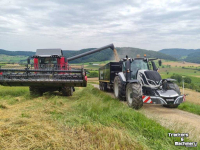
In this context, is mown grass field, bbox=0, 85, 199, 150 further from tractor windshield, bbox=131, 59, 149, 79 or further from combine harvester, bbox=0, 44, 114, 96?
tractor windshield, bbox=131, 59, 149, 79

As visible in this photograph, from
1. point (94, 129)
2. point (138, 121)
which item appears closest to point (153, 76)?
point (138, 121)

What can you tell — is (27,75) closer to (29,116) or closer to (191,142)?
(29,116)

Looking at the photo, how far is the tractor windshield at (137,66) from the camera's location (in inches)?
372

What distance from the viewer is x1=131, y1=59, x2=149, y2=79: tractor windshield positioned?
9.45m

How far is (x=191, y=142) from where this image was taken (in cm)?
400

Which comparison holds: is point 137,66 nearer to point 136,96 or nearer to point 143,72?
point 143,72

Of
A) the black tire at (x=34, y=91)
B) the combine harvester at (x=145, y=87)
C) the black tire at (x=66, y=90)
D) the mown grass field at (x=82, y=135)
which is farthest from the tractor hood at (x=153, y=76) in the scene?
the black tire at (x=34, y=91)

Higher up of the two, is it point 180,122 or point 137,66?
point 137,66

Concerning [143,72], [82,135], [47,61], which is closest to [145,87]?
[143,72]

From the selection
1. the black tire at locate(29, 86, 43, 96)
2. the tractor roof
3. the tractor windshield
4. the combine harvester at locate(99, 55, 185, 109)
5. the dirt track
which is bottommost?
the dirt track

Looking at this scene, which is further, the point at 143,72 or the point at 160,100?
the point at 143,72

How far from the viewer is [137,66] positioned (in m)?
9.55

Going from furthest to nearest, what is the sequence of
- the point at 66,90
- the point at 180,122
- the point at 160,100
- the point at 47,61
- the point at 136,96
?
1. the point at 47,61
2. the point at 66,90
3. the point at 136,96
4. the point at 160,100
5. the point at 180,122

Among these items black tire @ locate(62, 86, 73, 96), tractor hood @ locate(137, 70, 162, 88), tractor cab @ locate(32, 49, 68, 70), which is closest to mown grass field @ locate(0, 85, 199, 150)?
tractor hood @ locate(137, 70, 162, 88)
